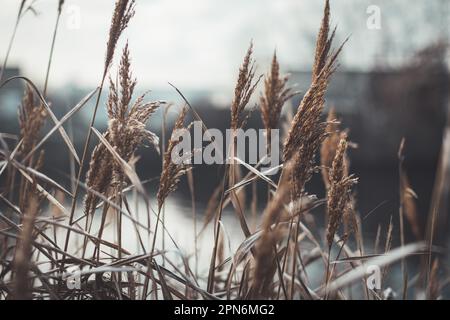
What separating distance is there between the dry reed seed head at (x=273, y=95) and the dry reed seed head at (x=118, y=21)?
387 mm

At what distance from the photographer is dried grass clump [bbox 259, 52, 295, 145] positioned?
4.71 ft

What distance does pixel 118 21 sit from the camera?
1.35 metres

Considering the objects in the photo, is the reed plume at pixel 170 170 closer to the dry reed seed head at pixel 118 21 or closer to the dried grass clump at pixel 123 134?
the dried grass clump at pixel 123 134

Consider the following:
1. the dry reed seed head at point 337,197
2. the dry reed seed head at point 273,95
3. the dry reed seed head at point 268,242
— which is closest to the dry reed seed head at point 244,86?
the dry reed seed head at point 273,95

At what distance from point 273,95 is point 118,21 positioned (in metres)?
0.45

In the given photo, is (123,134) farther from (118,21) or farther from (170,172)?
(118,21)

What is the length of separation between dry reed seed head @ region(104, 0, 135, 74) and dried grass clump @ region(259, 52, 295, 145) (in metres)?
0.39

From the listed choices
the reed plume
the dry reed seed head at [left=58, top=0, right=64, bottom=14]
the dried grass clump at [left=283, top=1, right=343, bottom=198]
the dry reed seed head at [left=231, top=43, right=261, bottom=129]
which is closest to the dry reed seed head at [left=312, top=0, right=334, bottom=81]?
the dried grass clump at [left=283, top=1, right=343, bottom=198]

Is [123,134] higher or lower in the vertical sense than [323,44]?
lower

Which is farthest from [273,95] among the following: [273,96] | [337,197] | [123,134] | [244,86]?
[123,134]
